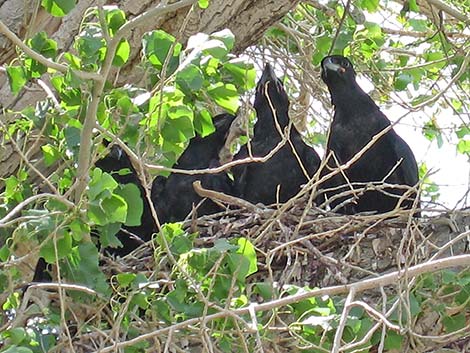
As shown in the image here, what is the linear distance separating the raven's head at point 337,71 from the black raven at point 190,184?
1.74 ft

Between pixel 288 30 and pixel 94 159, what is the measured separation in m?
2.35

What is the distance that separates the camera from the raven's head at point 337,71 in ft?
16.0

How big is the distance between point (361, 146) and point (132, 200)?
204cm

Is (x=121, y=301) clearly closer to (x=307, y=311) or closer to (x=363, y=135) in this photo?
(x=307, y=311)

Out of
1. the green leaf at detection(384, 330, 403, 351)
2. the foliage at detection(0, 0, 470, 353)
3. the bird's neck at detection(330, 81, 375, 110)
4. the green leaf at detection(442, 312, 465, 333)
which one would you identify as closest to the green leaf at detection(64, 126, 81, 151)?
the foliage at detection(0, 0, 470, 353)

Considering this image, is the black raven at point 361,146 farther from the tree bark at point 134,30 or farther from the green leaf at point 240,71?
the green leaf at point 240,71

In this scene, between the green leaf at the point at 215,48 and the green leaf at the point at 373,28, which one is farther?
the green leaf at the point at 373,28

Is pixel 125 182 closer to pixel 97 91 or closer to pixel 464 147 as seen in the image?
pixel 464 147

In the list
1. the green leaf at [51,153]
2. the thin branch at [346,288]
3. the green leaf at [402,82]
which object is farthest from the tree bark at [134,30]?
the thin branch at [346,288]

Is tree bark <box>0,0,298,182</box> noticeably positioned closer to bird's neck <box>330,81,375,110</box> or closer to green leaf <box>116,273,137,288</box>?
green leaf <box>116,273,137,288</box>

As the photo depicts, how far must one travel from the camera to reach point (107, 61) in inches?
101

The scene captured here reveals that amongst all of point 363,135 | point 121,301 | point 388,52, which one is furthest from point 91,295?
point 388,52

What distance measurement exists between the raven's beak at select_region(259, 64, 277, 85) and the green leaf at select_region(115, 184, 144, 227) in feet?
7.11

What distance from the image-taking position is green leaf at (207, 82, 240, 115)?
2.79m
